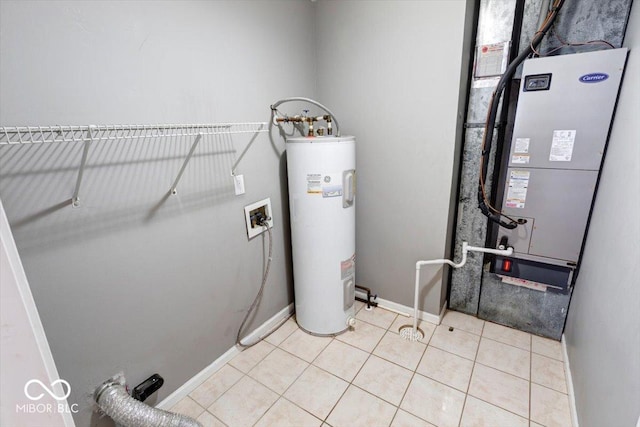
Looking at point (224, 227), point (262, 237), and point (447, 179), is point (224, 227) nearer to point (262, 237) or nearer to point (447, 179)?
point (262, 237)

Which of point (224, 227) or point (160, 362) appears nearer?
point (160, 362)

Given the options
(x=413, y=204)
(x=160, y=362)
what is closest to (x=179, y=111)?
(x=160, y=362)

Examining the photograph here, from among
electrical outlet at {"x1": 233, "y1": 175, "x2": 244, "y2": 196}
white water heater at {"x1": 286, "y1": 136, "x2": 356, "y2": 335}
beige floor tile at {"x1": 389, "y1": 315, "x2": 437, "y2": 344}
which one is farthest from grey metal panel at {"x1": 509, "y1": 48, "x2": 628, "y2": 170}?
electrical outlet at {"x1": 233, "y1": 175, "x2": 244, "y2": 196}

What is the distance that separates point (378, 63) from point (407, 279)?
156cm

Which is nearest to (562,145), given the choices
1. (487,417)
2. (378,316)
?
(487,417)

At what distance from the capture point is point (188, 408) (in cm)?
165

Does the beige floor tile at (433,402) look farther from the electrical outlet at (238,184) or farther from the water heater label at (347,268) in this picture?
the electrical outlet at (238,184)

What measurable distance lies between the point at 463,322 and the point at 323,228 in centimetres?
135

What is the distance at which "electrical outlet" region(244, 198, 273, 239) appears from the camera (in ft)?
6.28

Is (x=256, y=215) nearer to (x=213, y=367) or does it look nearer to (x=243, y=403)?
(x=213, y=367)

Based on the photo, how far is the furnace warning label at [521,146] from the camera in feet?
6.04

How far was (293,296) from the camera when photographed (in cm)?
248

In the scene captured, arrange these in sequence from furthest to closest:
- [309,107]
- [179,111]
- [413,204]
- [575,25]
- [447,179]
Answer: [309,107], [413,204], [447,179], [575,25], [179,111]

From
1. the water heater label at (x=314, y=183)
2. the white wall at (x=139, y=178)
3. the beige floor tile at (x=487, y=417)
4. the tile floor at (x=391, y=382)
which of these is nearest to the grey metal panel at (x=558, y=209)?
the tile floor at (x=391, y=382)
